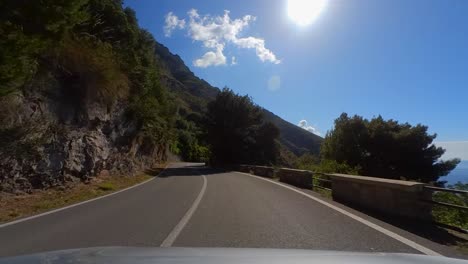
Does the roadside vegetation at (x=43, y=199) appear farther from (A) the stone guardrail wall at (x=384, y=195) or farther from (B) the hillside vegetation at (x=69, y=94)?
(A) the stone guardrail wall at (x=384, y=195)

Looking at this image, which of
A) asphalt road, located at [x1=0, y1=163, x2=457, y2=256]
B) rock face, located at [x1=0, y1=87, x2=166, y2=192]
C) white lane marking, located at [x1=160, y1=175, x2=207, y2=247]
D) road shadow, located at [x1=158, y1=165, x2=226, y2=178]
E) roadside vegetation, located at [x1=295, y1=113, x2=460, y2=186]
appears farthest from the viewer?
roadside vegetation, located at [x1=295, y1=113, x2=460, y2=186]

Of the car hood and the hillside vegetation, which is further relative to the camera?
the hillside vegetation

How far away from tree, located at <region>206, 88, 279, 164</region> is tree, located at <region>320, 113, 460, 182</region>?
13215mm

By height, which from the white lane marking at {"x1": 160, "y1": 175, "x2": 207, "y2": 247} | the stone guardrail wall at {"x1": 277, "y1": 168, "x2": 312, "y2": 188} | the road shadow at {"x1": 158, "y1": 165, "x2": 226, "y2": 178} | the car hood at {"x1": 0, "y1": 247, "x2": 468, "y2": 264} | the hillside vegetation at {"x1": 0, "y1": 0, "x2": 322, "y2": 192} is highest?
the hillside vegetation at {"x1": 0, "y1": 0, "x2": 322, "y2": 192}

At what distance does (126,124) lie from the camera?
33.5 metres

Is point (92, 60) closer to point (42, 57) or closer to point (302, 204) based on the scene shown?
point (42, 57)

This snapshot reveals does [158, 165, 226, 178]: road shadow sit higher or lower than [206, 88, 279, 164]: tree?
lower

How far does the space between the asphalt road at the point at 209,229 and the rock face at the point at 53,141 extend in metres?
3.86

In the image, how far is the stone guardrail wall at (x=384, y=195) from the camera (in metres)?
10.1

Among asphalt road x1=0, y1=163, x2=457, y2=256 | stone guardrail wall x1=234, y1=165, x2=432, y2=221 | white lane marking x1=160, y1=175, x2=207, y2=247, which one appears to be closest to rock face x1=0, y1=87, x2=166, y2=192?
asphalt road x1=0, y1=163, x2=457, y2=256

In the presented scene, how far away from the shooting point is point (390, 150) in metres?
46.0

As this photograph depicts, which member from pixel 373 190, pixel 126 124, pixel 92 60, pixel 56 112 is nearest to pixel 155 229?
pixel 373 190

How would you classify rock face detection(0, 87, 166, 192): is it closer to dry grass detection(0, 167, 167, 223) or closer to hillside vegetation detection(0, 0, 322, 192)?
hillside vegetation detection(0, 0, 322, 192)

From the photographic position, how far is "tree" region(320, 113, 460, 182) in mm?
45156
